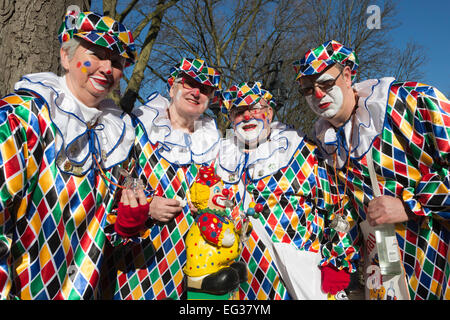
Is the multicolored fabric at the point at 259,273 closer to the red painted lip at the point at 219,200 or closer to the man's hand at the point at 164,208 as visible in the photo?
the red painted lip at the point at 219,200

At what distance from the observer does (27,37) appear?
2.40 m

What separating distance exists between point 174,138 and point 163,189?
38 cm

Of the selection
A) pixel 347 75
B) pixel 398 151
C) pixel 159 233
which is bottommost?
pixel 159 233

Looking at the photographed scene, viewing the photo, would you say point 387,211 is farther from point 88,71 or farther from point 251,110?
point 88,71

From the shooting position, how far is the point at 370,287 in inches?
Result: 94.3

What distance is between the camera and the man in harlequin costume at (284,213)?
8.36 feet

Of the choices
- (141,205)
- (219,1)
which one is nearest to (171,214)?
(141,205)

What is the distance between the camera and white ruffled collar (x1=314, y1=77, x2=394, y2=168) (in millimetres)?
2322

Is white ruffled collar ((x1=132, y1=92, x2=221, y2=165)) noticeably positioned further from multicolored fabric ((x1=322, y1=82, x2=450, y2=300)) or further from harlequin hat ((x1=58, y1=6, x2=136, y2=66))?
multicolored fabric ((x1=322, y1=82, x2=450, y2=300))

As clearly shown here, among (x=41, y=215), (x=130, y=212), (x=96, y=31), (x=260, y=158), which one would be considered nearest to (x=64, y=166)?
(x=41, y=215)

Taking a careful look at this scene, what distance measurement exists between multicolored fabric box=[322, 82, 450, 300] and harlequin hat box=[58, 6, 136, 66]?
165 cm

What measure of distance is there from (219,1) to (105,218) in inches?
424

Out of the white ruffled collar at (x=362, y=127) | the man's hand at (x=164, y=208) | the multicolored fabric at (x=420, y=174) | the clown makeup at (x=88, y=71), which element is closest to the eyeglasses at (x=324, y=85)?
the white ruffled collar at (x=362, y=127)
